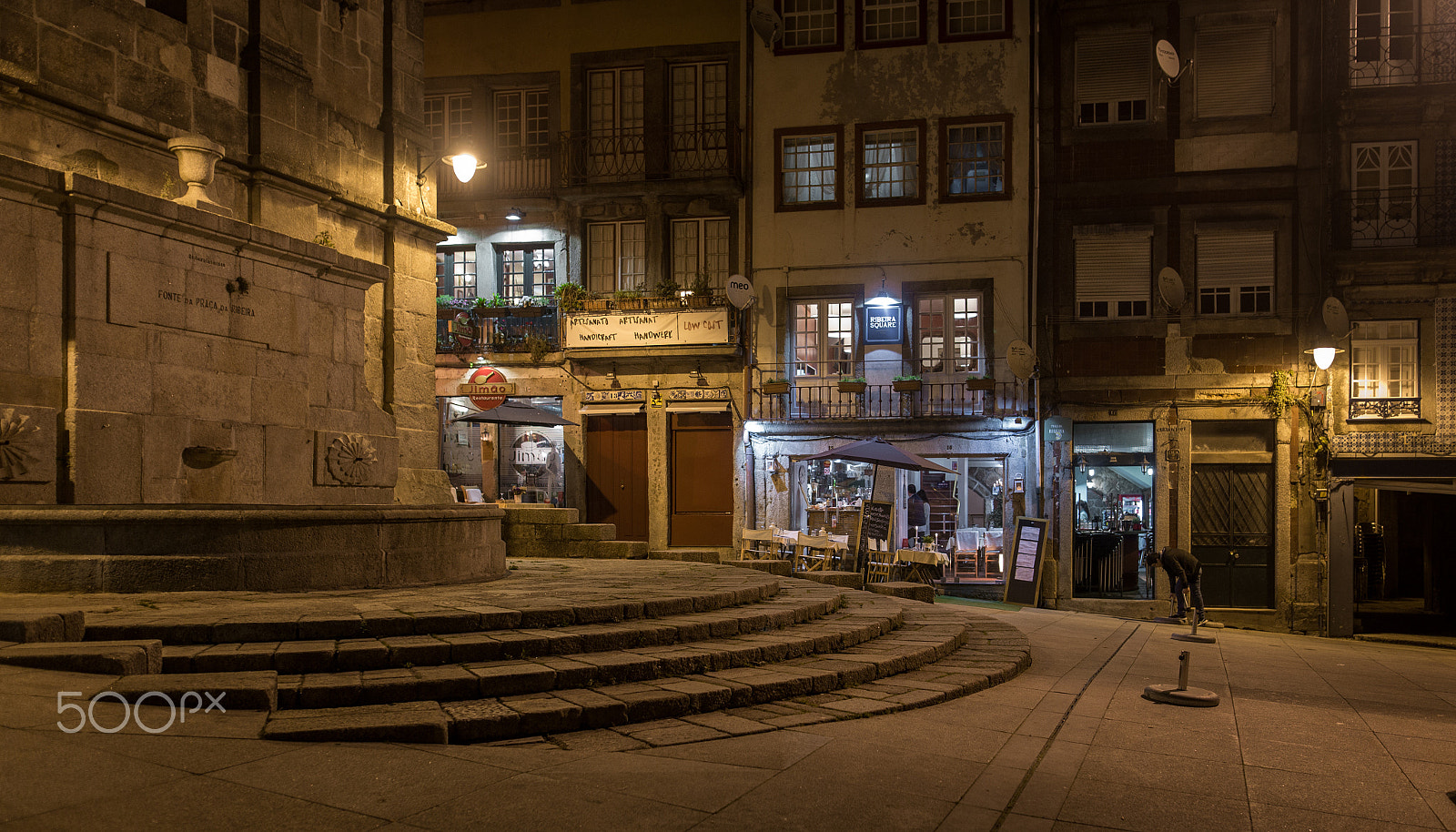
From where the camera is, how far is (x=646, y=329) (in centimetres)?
1986

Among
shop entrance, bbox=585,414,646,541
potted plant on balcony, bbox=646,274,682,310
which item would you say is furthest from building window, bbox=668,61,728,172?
shop entrance, bbox=585,414,646,541

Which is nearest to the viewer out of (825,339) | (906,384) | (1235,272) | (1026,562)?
(1026,562)

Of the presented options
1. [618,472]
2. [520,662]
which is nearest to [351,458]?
[520,662]

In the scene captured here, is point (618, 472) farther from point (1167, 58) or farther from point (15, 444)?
point (15, 444)

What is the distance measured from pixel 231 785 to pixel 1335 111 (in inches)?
786

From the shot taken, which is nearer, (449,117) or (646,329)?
(646,329)

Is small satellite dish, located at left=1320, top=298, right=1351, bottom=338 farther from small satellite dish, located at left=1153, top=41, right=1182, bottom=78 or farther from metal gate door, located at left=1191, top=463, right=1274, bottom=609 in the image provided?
small satellite dish, located at left=1153, top=41, right=1182, bottom=78

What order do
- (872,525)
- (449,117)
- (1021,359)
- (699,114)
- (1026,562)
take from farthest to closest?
(449,117), (699,114), (1021,359), (1026,562), (872,525)

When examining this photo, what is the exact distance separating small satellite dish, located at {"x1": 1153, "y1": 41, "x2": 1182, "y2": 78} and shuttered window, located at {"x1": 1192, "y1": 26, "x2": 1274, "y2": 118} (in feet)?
4.17

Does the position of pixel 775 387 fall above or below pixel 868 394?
above

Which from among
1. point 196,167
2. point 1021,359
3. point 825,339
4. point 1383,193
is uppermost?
point 1383,193

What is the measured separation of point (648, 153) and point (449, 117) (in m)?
4.54

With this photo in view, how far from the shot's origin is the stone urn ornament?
8.97 m

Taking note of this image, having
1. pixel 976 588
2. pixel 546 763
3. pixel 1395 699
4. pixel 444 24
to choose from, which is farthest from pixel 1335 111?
pixel 546 763
